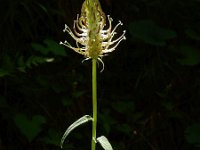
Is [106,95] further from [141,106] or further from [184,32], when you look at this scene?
[184,32]

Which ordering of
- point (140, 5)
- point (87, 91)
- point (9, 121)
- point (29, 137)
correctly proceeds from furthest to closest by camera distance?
point (140, 5) < point (87, 91) < point (9, 121) < point (29, 137)

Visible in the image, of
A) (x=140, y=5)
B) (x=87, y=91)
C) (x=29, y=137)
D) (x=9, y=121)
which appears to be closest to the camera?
(x=29, y=137)

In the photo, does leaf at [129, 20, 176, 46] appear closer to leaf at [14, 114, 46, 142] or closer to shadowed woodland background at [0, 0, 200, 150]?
shadowed woodland background at [0, 0, 200, 150]

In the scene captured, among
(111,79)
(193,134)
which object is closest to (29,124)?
(111,79)

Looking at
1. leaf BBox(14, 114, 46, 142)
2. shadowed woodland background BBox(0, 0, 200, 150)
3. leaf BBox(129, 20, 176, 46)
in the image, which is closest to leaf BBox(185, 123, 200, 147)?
shadowed woodland background BBox(0, 0, 200, 150)

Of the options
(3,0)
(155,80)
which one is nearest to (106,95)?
(155,80)

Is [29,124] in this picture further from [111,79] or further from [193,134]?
[193,134]

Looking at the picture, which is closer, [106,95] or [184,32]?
[106,95]
